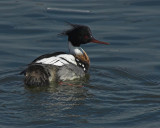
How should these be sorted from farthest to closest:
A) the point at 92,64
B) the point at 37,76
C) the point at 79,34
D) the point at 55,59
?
the point at 92,64
the point at 79,34
the point at 55,59
the point at 37,76

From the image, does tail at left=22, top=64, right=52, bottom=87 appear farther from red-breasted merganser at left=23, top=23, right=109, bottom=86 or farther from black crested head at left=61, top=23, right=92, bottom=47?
black crested head at left=61, top=23, right=92, bottom=47

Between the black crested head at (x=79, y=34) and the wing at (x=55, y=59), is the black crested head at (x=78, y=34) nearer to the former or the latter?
the black crested head at (x=79, y=34)

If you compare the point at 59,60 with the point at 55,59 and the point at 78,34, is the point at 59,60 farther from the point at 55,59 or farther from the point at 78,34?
the point at 78,34

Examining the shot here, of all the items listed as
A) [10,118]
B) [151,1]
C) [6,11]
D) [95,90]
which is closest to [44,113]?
[10,118]

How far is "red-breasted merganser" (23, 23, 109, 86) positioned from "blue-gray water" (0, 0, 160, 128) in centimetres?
30

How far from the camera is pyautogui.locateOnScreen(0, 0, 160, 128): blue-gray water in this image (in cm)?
846

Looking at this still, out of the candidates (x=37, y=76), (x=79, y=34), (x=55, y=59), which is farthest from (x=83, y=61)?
(x=37, y=76)

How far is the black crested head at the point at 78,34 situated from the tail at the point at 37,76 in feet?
4.53

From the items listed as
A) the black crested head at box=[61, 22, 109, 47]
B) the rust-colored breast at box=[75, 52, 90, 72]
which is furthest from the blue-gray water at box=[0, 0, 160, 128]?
the black crested head at box=[61, 22, 109, 47]

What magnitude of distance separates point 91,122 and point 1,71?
147 inches

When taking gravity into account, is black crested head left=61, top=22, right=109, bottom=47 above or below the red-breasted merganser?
above

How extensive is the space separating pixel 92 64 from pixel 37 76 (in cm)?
224

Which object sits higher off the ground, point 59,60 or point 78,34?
point 78,34

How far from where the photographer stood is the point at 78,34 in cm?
1137
